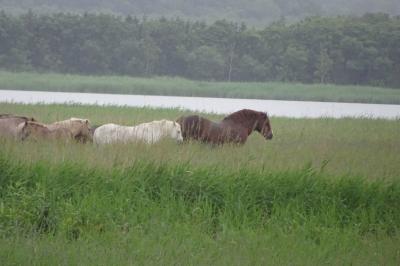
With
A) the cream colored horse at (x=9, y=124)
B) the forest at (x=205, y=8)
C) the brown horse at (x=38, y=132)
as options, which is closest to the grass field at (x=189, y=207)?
the brown horse at (x=38, y=132)

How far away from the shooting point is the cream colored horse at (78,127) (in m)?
13.6

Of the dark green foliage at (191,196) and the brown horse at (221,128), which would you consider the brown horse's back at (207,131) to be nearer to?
the brown horse at (221,128)

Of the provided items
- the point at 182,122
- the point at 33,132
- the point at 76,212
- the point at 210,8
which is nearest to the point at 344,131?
the point at 182,122

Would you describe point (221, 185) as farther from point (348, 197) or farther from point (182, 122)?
point (182, 122)

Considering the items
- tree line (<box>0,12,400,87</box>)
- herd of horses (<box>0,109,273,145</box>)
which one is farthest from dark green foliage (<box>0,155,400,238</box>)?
tree line (<box>0,12,400,87</box>)

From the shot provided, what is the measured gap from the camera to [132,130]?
1370 cm

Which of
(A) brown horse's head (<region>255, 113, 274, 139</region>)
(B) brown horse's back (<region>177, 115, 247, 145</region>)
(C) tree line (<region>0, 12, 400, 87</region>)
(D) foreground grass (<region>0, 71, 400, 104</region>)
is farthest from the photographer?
(C) tree line (<region>0, 12, 400, 87</region>)

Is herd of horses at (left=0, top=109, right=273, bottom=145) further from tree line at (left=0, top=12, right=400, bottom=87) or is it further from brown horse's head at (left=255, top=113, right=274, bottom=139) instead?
tree line at (left=0, top=12, right=400, bottom=87)

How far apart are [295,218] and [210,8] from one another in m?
72.0

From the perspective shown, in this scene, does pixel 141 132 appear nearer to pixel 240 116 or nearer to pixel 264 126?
pixel 240 116

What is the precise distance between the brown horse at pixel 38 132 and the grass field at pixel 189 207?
90 cm

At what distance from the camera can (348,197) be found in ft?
32.8

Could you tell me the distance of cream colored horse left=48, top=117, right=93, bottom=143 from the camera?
1362 cm

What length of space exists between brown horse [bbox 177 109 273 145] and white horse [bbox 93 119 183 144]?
37 centimetres
